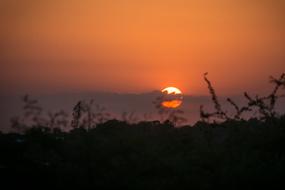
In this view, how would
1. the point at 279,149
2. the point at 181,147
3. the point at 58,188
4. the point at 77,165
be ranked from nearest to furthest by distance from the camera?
1. the point at 58,188
2. the point at 77,165
3. the point at 279,149
4. the point at 181,147

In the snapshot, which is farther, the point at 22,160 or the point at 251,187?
the point at 22,160

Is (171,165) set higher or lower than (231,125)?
lower

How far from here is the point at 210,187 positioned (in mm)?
10906

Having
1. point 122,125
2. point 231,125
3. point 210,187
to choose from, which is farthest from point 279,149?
point 122,125

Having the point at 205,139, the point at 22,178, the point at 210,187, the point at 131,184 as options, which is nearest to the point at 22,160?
the point at 22,178

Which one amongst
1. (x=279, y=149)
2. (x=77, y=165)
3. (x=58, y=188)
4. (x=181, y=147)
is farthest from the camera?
(x=181, y=147)

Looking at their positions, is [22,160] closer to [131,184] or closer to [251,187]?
[131,184]

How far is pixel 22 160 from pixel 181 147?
3.58m

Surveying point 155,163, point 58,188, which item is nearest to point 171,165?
point 155,163

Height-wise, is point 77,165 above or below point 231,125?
below

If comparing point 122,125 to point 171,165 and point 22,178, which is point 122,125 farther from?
point 22,178

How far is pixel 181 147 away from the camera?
13.7 m

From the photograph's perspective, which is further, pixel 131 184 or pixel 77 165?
pixel 77 165

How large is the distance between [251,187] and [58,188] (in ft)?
10.6
